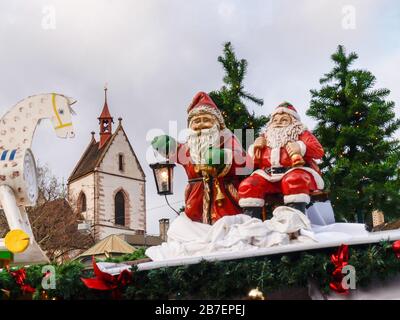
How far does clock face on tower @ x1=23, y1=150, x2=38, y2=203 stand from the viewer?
22.8 ft

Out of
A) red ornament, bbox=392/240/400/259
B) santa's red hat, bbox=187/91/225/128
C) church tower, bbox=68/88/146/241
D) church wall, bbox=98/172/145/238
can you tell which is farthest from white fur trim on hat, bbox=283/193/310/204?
church wall, bbox=98/172/145/238

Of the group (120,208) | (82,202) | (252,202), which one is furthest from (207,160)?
(120,208)

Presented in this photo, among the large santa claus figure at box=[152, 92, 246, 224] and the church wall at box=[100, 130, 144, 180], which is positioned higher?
the church wall at box=[100, 130, 144, 180]

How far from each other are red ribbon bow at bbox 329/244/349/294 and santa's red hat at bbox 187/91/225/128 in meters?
2.28

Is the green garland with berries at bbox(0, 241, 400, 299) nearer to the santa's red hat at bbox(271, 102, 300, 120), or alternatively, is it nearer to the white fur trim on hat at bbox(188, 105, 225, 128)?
the santa's red hat at bbox(271, 102, 300, 120)

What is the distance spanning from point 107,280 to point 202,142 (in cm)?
189

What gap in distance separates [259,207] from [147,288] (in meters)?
1.37

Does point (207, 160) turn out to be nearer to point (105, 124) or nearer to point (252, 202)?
point (252, 202)

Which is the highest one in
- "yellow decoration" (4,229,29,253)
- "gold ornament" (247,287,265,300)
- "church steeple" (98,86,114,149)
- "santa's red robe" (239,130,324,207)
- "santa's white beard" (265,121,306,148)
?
"church steeple" (98,86,114,149)

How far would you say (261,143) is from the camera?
6.24 metres

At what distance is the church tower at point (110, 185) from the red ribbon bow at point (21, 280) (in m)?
23.3

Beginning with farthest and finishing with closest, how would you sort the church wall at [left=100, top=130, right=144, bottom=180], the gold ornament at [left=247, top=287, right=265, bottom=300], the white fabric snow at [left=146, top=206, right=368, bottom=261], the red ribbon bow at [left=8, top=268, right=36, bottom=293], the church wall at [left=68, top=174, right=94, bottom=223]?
the church wall at [left=100, top=130, right=144, bottom=180] < the church wall at [left=68, top=174, right=94, bottom=223] < the red ribbon bow at [left=8, top=268, right=36, bottom=293] < the white fabric snow at [left=146, top=206, right=368, bottom=261] < the gold ornament at [left=247, top=287, right=265, bottom=300]
